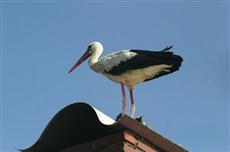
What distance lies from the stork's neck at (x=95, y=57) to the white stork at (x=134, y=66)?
0.16 meters

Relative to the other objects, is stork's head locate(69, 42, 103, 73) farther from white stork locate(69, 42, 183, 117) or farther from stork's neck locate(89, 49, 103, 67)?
white stork locate(69, 42, 183, 117)

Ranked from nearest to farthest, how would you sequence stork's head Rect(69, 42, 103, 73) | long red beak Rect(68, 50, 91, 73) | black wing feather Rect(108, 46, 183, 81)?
black wing feather Rect(108, 46, 183, 81), stork's head Rect(69, 42, 103, 73), long red beak Rect(68, 50, 91, 73)

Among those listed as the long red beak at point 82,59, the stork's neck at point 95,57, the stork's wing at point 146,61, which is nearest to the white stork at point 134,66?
the stork's wing at point 146,61

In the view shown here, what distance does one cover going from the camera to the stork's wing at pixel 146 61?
7061 millimetres

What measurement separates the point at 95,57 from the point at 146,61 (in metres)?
1.55

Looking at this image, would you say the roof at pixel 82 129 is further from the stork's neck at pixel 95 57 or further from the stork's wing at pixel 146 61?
the stork's neck at pixel 95 57

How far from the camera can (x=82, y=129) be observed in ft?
18.9

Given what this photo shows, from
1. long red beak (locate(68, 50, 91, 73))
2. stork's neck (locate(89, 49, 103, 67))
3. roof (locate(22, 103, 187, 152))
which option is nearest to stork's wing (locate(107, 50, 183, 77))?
stork's neck (locate(89, 49, 103, 67))

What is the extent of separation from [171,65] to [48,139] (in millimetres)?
2279

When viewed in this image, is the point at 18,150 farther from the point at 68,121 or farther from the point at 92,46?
the point at 92,46

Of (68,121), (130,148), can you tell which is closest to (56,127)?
(68,121)

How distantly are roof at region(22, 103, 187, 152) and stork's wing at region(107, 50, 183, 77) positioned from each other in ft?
5.47

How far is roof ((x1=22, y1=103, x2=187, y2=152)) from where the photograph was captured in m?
5.37

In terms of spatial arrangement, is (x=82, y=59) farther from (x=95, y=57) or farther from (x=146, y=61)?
(x=146, y=61)
